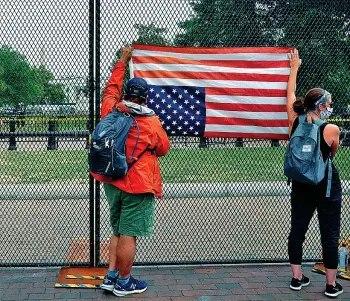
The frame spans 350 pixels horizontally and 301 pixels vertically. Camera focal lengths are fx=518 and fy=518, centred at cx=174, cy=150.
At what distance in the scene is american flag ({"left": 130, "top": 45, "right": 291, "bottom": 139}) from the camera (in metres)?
4.87

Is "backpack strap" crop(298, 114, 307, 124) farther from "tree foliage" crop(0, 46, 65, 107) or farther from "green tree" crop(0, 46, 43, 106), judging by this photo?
"green tree" crop(0, 46, 43, 106)

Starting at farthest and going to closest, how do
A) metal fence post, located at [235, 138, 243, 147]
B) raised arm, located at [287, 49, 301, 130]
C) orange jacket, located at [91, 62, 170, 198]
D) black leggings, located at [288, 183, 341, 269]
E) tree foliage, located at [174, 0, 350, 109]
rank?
1. metal fence post, located at [235, 138, 243, 147]
2. tree foliage, located at [174, 0, 350, 109]
3. raised arm, located at [287, 49, 301, 130]
4. black leggings, located at [288, 183, 341, 269]
5. orange jacket, located at [91, 62, 170, 198]

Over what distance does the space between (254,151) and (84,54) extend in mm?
1993

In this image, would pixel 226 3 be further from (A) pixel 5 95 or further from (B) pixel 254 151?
(A) pixel 5 95

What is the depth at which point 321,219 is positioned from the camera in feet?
14.5

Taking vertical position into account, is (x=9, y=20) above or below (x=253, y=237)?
above

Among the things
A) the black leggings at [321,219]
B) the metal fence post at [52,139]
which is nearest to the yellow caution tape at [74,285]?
the metal fence post at [52,139]

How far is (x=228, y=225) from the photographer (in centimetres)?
741

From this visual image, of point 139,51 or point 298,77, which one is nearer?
Answer: point 139,51

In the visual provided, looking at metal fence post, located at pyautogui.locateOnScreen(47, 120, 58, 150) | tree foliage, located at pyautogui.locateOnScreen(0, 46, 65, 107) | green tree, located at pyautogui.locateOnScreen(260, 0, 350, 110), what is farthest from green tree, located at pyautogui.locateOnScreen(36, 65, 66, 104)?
green tree, located at pyautogui.locateOnScreen(260, 0, 350, 110)

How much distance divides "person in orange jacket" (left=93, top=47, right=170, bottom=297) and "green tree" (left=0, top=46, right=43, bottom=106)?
79 centimetres

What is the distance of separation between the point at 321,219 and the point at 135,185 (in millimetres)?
1619

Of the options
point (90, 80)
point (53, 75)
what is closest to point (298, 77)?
point (90, 80)

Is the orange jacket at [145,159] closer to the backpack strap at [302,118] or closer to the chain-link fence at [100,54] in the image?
the chain-link fence at [100,54]
